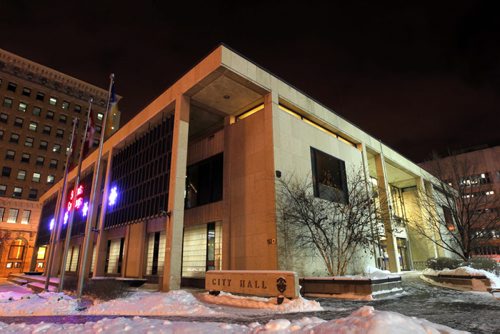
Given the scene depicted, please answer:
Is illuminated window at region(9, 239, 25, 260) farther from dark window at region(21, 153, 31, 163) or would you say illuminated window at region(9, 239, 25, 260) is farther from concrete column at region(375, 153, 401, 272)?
concrete column at region(375, 153, 401, 272)

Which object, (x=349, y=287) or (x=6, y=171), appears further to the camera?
(x=6, y=171)

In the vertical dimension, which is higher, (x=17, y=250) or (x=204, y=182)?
(x=204, y=182)

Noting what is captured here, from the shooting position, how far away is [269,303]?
39.4 feet

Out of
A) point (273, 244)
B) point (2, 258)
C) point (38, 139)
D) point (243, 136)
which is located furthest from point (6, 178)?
point (273, 244)

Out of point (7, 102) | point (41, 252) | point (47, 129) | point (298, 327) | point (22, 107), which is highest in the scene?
point (7, 102)

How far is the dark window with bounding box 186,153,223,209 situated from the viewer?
82.6 ft

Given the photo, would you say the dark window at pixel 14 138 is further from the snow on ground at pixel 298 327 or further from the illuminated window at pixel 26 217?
the snow on ground at pixel 298 327

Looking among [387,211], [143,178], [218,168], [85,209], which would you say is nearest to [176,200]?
[143,178]

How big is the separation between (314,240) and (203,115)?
13.6m

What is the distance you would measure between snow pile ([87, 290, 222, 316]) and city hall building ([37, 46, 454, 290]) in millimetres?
4753

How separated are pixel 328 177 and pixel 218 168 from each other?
8.86 metres

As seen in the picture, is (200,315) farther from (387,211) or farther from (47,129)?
(47,129)

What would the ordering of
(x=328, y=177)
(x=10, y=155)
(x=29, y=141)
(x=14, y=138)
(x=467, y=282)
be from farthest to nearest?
(x=29, y=141)
(x=14, y=138)
(x=10, y=155)
(x=328, y=177)
(x=467, y=282)

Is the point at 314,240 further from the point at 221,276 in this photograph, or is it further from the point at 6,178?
the point at 6,178
